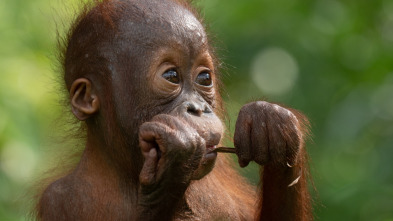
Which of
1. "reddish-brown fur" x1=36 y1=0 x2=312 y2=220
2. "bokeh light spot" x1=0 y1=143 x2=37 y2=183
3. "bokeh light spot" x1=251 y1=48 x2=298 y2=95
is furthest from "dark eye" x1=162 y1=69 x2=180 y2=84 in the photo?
"bokeh light spot" x1=251 y1=48 x2=298 y2=95

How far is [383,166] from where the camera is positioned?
24.6ft

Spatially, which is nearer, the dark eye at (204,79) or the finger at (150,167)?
the finger at (150,167)

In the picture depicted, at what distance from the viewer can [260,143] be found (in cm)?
496

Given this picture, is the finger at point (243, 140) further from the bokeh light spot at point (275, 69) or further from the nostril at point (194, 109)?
the bokeh light spot at point (275, 69)

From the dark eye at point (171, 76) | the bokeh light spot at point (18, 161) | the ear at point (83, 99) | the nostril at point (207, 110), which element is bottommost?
the bokeh light spot at point (18, 161)

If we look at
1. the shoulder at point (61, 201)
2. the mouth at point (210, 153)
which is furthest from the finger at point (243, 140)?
the shoulder at point (61, 201)

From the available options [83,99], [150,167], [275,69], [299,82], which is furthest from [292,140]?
[275,69]

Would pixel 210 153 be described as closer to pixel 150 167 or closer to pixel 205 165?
pixel 205 165

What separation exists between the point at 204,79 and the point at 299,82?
3.23m

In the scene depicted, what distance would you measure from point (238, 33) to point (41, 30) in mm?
1841

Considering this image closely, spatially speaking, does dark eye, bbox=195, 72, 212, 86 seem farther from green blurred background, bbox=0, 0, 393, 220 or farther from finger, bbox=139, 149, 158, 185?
green blurred background, bbox=0, 0, 393, 220

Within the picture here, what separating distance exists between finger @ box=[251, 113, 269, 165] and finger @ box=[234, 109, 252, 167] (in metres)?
0.03

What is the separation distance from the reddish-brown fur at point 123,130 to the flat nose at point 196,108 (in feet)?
0.22

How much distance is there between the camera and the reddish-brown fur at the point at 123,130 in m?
5.15
